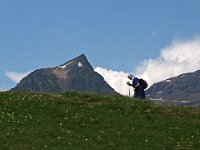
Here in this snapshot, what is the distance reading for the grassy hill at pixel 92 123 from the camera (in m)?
29.9

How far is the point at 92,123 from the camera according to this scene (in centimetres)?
3484

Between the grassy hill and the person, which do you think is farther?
the person

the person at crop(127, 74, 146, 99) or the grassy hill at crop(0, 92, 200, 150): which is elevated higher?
the person at crop(127, 74, 146, 99)

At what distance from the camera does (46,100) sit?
40812mm

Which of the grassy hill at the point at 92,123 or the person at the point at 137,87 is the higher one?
the person at the point at 137,87

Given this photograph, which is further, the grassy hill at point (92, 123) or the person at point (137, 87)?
the person at point (137, 87)

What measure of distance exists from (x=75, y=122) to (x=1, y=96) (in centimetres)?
1015

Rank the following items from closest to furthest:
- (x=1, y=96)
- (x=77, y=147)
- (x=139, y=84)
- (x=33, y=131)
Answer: (x=77, y=147), (x=33, y=131), (x=1, y=96), (x=139, y=84)

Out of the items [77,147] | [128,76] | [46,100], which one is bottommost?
[77,147]

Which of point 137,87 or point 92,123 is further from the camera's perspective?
point 137,87

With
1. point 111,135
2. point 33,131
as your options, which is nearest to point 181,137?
point 111,135

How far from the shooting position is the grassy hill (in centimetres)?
2989

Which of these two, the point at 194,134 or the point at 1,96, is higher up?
the point at 1,96

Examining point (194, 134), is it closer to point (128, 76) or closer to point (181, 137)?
point (181, 137)
